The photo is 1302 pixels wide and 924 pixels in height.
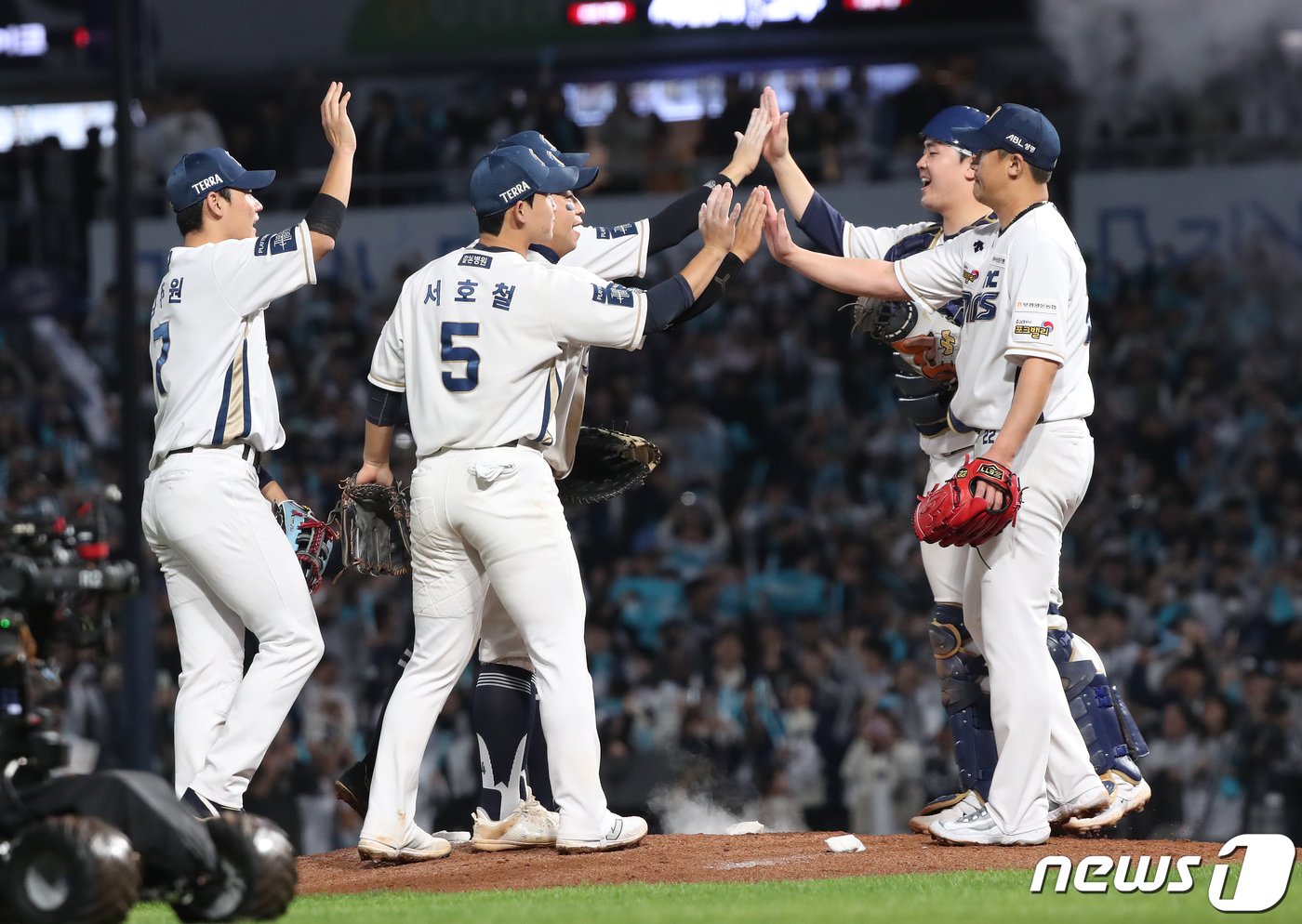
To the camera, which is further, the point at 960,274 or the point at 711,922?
the point at 960,274

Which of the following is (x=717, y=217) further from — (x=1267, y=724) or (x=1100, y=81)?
(x=1100, y=81)

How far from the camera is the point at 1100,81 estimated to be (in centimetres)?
1706

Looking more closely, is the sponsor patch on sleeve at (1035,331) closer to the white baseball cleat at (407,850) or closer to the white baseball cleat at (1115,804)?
the white baseball cleat at (1115,804)

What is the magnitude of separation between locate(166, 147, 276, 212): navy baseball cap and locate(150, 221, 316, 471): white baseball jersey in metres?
0.25

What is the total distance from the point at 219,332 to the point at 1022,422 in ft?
9.15

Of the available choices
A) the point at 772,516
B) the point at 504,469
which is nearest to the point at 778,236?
the point at 504,469

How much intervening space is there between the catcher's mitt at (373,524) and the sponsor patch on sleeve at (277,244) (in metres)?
1.02

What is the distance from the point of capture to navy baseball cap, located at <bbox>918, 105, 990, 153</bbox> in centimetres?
704

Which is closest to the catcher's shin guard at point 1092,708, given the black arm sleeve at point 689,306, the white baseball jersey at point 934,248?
the white baseball jersey at point 934,248

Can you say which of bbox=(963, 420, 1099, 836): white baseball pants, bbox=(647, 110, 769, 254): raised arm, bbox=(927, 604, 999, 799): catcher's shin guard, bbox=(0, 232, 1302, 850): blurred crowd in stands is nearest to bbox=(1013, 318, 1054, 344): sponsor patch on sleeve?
bbox=(963, 420, 1099, 836): white baseball pants

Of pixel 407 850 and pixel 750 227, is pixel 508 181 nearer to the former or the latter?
pixel 750 227

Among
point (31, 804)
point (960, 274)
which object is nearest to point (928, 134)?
point (960, 274)

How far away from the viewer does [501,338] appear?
646 cm

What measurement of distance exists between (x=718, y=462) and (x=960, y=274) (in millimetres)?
8849
